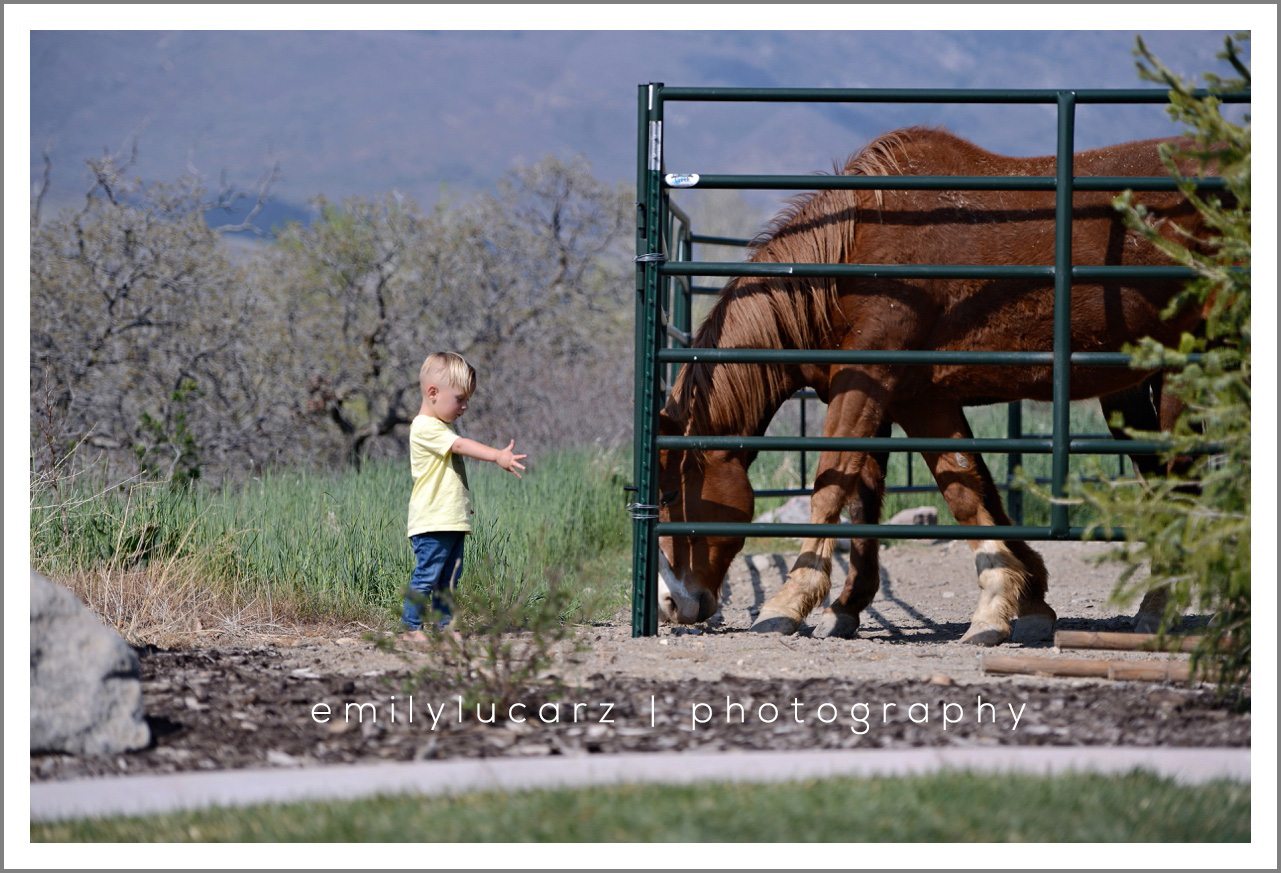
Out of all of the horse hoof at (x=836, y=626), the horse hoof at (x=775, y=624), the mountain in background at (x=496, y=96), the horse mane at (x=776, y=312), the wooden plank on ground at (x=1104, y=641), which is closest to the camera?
the wooden plank on ground at (x=1104, y=641)

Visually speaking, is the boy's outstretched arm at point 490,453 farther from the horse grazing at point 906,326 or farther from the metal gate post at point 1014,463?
the metal gate post at point 1014,463

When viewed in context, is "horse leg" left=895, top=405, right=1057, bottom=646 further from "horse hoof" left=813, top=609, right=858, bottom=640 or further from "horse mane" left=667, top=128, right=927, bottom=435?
"horse mane" left=667, top=128, right=927, bottom=435

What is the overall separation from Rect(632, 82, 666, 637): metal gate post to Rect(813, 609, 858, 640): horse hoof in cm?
92

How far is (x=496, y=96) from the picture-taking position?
13038cm

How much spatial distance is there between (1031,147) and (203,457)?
329ft

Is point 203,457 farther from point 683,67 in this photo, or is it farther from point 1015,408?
point 683,67

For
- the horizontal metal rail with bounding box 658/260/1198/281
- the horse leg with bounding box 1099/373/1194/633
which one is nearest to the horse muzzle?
the horizontal metal rail with bounding box 658/260/1198/281

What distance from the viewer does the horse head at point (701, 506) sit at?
6.12m

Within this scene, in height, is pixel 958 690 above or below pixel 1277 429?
below

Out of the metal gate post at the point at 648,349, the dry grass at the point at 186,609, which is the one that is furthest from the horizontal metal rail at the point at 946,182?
the dry grass at the point at 186,609

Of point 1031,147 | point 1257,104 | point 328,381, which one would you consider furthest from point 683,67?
point 1257,104

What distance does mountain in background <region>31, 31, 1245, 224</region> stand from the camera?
104625 mm

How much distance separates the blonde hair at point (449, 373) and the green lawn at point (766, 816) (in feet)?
8.63

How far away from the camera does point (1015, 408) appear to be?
923 centimetres
